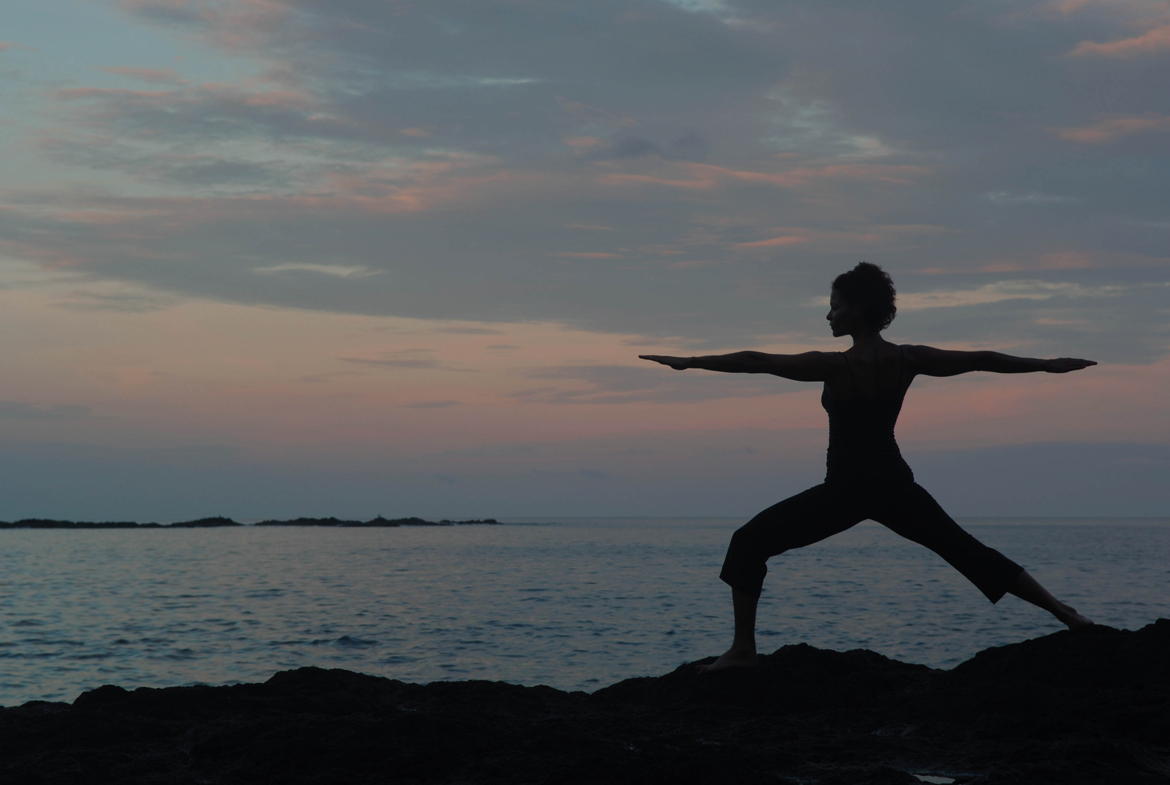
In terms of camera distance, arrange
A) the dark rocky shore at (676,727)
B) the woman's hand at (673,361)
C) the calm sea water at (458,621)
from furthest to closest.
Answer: the calm sea water at (458,621)
the woman's hand at (673,361)
the dark rocky shore at (676,727)

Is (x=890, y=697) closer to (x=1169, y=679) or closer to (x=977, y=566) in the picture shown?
(x=977, y=566)

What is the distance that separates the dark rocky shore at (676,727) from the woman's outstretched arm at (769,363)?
1.96 metres

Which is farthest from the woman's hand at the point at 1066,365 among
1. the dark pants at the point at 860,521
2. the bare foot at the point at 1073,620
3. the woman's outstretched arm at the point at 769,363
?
the bare foot at the point at 1073,620

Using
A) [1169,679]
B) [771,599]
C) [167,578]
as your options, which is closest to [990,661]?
[1169,679]

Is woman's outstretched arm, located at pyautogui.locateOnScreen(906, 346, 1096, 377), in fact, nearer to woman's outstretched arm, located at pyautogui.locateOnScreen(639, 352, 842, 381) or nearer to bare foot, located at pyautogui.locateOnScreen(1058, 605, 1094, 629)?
woman's outstretched arm, located at pyautogui.locateOnScreen(639, 352, 842, 381)

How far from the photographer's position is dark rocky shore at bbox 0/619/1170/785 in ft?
13.5

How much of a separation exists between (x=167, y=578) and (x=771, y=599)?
20765 millimetres

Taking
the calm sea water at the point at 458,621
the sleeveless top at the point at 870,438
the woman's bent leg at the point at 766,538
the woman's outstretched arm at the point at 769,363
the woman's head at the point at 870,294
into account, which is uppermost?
the woman's head at the point at 870,294

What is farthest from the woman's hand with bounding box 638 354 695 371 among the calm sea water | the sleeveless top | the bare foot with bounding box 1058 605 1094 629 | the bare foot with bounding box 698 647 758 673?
the calm sea water

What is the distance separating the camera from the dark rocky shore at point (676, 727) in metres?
4.10

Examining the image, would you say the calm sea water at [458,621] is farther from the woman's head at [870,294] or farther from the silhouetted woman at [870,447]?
the woman's head at [870,294]

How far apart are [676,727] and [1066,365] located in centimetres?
315

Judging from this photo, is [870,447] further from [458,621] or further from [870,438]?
[458,621]

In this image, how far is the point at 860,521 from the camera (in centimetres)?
557
